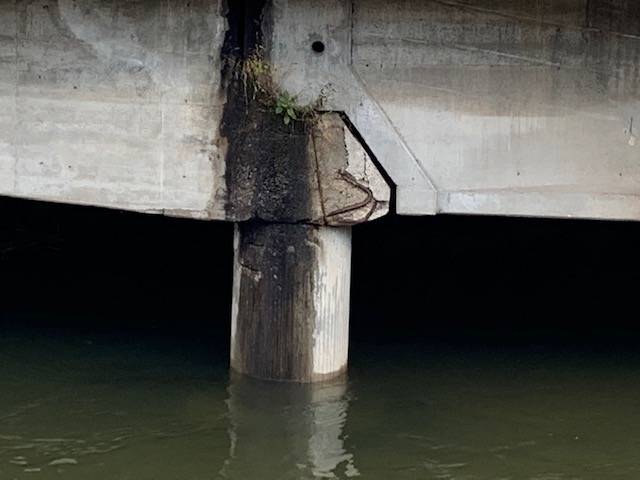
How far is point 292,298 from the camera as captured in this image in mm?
7547

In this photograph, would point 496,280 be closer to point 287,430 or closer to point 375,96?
point 375,96

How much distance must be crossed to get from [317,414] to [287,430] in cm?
32

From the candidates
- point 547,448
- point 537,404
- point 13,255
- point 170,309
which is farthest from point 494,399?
point 13,255

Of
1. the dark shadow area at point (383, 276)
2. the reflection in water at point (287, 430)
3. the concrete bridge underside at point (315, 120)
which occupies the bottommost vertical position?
the reflection in water at point (287, 430)

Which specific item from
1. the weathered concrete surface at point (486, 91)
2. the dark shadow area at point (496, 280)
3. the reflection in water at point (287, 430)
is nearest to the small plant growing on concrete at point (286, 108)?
the weathered concrete surface at point (486, 91)

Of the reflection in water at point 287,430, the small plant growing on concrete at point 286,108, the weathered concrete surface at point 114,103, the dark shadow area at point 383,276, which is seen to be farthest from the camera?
the dark shadow area at point 383,276

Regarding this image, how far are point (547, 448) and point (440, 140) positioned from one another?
212 cm

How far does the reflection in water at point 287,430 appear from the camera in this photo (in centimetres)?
655

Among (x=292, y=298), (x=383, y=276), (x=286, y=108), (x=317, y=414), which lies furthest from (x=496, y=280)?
(x=286, y=108)

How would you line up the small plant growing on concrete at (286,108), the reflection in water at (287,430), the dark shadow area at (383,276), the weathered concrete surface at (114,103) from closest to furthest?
the reflection in water at (287,430), the small plant growing on concrete at (286,108), the weathered concrete surface at (114,103), the dark shadow area at (383,276)

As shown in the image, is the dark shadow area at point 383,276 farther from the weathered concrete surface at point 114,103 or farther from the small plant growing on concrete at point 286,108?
the small plant growing on concrete at point 286,108

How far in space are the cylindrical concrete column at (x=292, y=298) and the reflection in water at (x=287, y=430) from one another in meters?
0.13

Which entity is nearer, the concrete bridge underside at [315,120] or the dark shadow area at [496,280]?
the concrete bridge underside at [315,120]

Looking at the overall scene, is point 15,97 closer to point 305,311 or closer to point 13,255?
point 305,311
